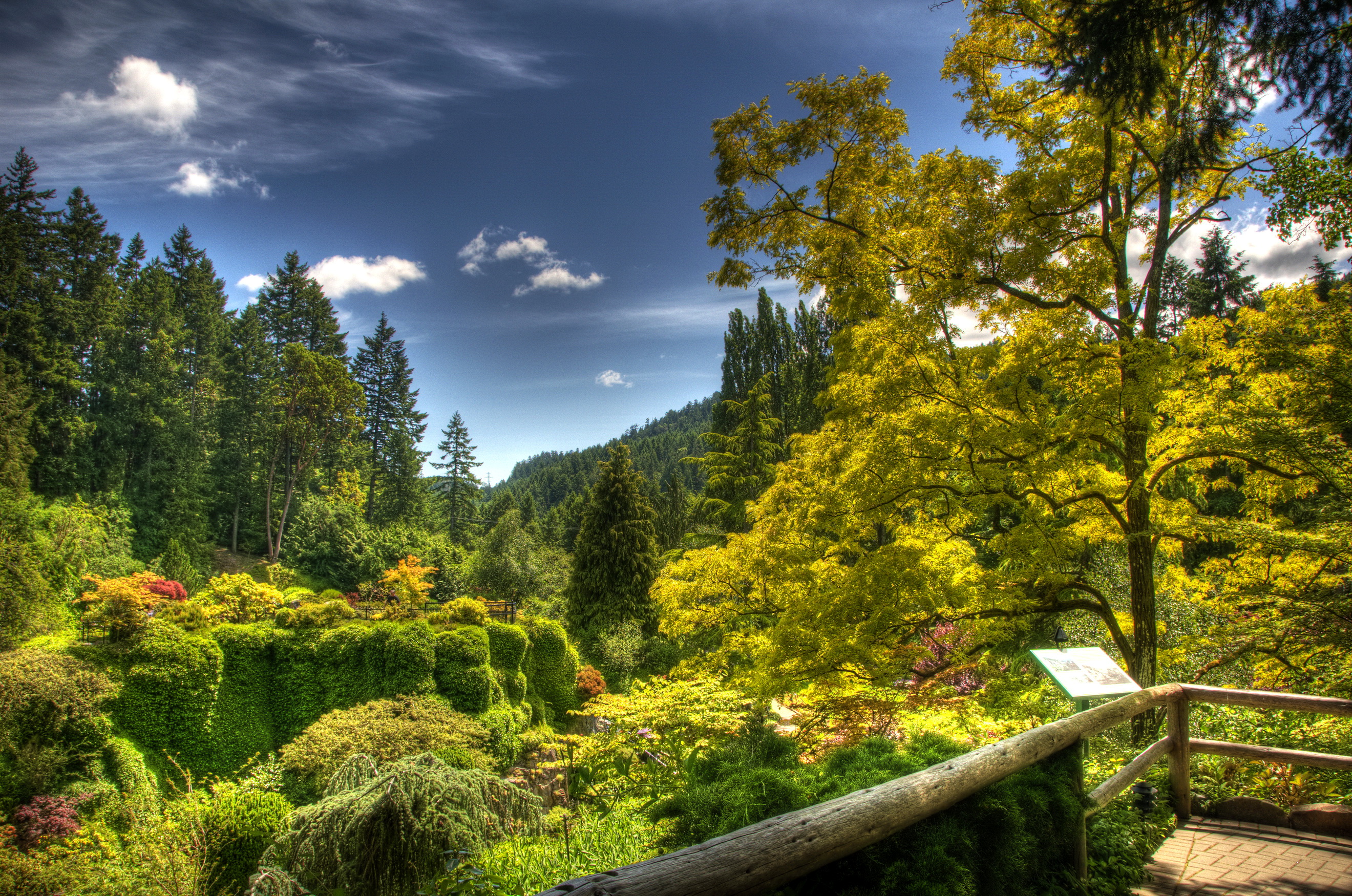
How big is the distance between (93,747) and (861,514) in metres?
13.6

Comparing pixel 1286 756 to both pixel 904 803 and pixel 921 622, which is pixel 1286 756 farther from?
pixel 904 803

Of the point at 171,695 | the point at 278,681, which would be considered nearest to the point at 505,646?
the point at 278,681

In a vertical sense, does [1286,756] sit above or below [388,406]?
below

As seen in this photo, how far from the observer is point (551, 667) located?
1614 cm

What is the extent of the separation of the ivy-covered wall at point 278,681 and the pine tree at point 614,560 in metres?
6.92

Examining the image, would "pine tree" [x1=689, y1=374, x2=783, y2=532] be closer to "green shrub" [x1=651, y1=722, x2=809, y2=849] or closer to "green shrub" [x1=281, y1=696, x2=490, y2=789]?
"green shrub" [x1=281, y1=696, x2=490, y2=789]

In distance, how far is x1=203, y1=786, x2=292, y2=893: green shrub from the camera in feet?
25.8

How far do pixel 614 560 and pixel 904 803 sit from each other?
1967 centimetres

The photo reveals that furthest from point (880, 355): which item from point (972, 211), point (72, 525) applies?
point (72, 525)

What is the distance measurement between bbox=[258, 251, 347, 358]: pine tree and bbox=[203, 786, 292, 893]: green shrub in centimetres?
3728

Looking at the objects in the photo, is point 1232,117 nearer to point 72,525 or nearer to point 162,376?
point 72,525

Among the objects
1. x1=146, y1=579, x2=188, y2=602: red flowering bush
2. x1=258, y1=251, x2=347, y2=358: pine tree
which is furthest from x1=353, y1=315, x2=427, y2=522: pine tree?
x1=146, y1=579, x2=188, y2=602: red flowering bush

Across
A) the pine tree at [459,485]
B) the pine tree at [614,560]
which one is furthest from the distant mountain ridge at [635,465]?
the pine tree at [614,560]

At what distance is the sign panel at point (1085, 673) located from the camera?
3.21 m
